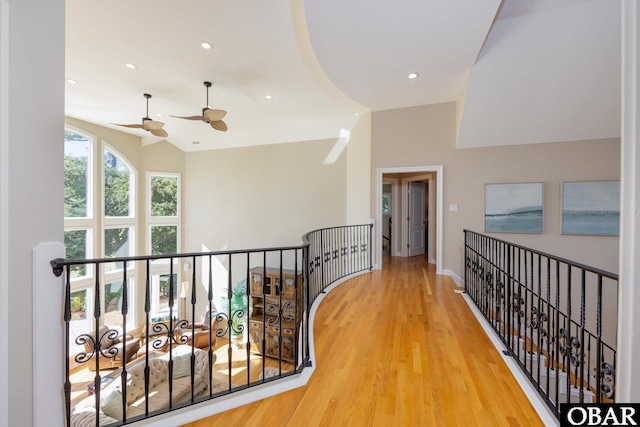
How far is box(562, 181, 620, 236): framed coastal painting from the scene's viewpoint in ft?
14.5

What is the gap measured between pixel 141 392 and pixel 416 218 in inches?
272

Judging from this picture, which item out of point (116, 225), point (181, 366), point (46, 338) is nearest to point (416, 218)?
point (181, 366)

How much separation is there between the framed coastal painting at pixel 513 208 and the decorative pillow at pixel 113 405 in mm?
6369

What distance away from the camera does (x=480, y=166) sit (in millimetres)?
4906

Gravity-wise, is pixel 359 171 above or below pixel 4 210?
above

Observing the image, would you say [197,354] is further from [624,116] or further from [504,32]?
[504,32]

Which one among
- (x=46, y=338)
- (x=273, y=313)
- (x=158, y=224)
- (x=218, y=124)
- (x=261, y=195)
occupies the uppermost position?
(x=218, y=124)

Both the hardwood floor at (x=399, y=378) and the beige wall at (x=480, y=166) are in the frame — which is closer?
the hardwood floor at (x=399, y=378)

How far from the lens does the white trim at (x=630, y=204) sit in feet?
2.37

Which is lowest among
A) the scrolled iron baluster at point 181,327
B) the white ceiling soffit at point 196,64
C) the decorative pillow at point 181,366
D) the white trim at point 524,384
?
the decorative pillow at point 181,366

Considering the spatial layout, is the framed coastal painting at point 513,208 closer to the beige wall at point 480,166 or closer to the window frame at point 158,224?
the beige wall at point 480,166

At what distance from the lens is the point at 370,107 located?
5.21 metres

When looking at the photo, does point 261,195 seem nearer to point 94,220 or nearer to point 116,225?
point 116,225

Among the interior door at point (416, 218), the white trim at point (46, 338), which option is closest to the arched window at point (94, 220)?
the white trim at point (46, 338)
